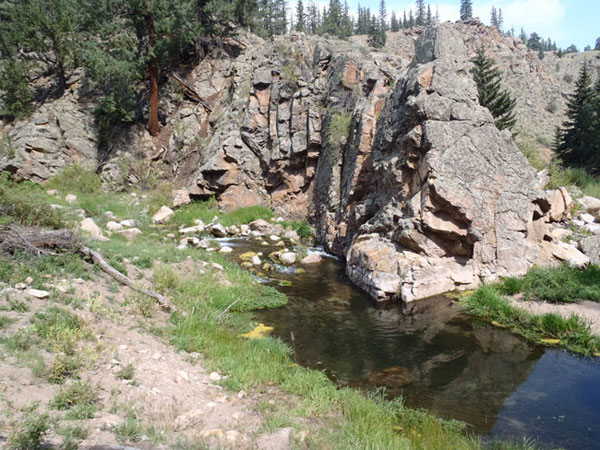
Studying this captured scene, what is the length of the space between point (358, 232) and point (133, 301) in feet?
32.2

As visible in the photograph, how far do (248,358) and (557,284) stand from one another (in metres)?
9.55

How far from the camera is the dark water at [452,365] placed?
6.45 meters

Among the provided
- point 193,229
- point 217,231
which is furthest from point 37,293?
point 217,231

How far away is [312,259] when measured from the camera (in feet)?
55.0

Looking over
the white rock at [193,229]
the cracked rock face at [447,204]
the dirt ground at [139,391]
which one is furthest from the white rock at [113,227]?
the cracked rock face at [447,204]

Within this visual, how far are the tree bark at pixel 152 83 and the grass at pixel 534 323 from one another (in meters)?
24.0

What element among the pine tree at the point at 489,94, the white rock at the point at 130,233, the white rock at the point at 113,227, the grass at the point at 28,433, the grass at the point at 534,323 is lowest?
the grass at the point at 534,323

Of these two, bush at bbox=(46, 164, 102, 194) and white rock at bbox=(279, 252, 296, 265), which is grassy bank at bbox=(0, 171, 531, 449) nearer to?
white rock at bbox=(279, 252, 296, 265)

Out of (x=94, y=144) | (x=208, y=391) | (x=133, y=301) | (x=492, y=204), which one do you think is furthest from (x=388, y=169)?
(x=94, y=144)

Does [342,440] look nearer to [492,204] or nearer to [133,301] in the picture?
[133,301]

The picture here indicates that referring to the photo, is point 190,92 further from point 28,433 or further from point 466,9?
point 466,9

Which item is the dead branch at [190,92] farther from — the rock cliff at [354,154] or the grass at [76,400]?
the grass at [76,400]

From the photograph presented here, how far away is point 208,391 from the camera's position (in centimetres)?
616

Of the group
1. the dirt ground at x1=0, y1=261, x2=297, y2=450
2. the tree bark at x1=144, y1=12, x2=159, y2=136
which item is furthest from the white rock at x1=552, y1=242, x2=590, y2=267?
the tree bark at x1=144, y1=12, x2=159, y2=136
